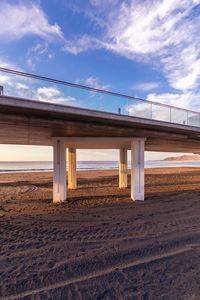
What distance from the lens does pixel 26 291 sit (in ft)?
9.96

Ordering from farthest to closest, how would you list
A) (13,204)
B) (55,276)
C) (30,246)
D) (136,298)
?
(13,204), (30,246), (55,276), (136,298)

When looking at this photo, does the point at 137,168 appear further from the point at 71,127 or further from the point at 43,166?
the point at 43,166

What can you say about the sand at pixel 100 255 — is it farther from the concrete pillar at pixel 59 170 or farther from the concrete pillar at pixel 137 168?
the concrete pillar at pixel 137 168

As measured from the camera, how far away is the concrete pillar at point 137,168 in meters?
10.2

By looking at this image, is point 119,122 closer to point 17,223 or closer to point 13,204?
point 17,223

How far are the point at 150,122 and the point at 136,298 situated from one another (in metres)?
7.54

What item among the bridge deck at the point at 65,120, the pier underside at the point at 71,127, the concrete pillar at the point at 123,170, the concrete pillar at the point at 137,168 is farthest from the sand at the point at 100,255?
the concrete pillar at the point at 123,170

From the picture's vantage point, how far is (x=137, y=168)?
1023cm

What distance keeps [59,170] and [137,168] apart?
5352 mm

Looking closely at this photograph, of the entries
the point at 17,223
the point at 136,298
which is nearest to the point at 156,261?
the point at 136,298

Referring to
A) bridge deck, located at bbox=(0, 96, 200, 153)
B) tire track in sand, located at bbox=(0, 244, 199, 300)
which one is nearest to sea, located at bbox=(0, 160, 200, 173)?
bridge deck, located at bbox=(0, 96, 200, 153)

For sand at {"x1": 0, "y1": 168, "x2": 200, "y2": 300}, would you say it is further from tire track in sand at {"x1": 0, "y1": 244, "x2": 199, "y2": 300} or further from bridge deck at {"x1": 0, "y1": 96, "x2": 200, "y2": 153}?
bridge deck at {"x1": 0, "y1": 96, "x2": 200, "y2": 153}

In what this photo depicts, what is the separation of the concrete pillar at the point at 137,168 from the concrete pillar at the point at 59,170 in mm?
4840

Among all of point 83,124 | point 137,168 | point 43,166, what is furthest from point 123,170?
point 43,166
